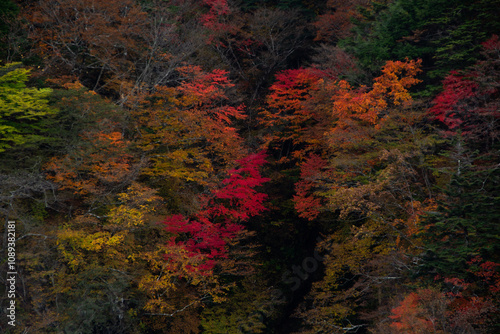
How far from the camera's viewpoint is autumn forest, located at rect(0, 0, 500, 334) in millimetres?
11586

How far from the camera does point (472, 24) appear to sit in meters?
14.0

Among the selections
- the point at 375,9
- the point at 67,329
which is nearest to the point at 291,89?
the point at 375,9

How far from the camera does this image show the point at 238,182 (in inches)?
682

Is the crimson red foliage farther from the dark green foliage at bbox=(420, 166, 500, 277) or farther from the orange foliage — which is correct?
the dark green foliage at bbox=(420, 166, 500, 277)

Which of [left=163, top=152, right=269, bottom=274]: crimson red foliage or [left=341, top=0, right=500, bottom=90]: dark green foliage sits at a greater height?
[left=341, top=0, right=500, bottom=90]: dark green foliage

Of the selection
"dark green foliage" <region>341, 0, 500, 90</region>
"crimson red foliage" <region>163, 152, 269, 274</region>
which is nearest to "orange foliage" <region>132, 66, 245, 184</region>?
"crimson red foliage" <region>163, 152, 269, 274</region>

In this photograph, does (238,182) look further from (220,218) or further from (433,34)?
(433,34)

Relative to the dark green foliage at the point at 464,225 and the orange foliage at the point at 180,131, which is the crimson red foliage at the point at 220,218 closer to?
the orange foliage at the point at 180,131

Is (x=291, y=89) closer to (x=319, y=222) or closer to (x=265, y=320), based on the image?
(x=319, y=222)

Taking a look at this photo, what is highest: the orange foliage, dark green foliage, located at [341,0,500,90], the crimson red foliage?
dark green foliage, located at [341,0,500,90]

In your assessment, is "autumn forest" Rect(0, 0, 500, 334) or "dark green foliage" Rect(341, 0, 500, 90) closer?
"autumn forest" Rect(0, 0, 500, 334)

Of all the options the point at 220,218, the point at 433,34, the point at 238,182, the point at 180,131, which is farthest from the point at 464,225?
the point at 180,131

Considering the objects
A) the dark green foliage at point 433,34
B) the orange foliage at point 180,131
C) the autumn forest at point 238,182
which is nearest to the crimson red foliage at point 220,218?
Answer: the autumn forest at point 238,182

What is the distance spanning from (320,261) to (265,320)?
4070mm
